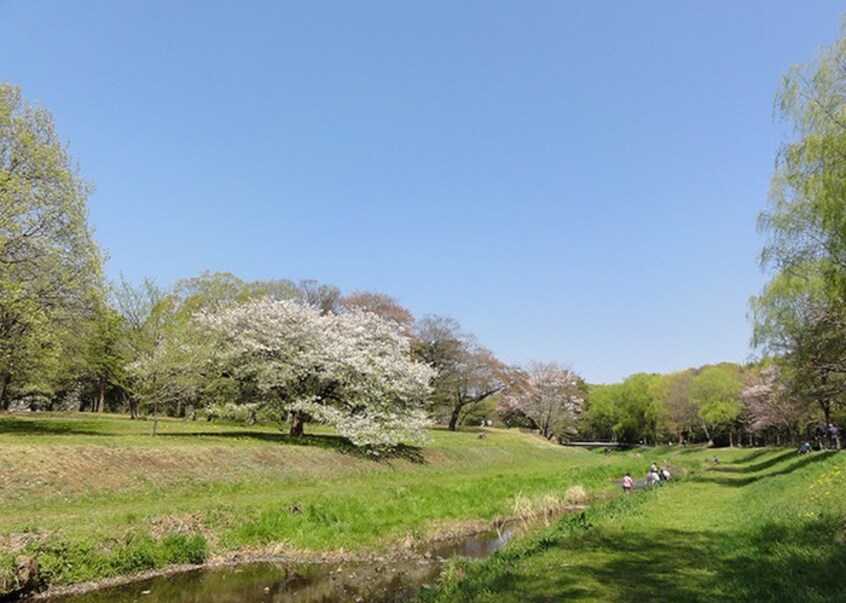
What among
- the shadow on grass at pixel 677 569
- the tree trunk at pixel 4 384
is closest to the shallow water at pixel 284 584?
the shadow on grass at pixel 677 569

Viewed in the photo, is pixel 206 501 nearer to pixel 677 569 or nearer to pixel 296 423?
pixel 677 569

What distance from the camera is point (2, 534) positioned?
12.2 m

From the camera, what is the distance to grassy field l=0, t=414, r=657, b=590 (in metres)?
13.2

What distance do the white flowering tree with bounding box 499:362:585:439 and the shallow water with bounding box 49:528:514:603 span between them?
6802 cm

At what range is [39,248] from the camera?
75.7 ft

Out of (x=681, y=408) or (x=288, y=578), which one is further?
(x=681, y=408)

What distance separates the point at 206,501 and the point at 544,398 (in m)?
71.4

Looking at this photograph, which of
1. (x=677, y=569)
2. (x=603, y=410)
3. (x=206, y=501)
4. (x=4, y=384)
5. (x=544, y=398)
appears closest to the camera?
(x=677, y=569)

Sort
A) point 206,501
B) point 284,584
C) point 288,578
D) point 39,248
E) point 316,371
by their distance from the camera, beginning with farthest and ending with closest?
point 316,371 → point 39,248 → point 206,501 → point 288,578 → point 284,584

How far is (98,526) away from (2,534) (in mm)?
2048

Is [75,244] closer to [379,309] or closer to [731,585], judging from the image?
[731,585]

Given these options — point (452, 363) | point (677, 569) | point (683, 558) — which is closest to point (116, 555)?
point (677, 569)

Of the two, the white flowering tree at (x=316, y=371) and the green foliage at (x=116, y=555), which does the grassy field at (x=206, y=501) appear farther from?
the white flowering tree at (x=316, y=371)

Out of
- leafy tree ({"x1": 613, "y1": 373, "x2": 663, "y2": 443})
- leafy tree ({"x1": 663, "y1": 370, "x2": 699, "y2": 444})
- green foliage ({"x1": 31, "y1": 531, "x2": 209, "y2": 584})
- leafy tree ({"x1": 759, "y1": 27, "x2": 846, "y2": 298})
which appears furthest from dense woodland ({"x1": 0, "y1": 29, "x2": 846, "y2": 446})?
leafy tree ({"x1": 613, "y1": 373, "x2": 663, "y2": 443})
